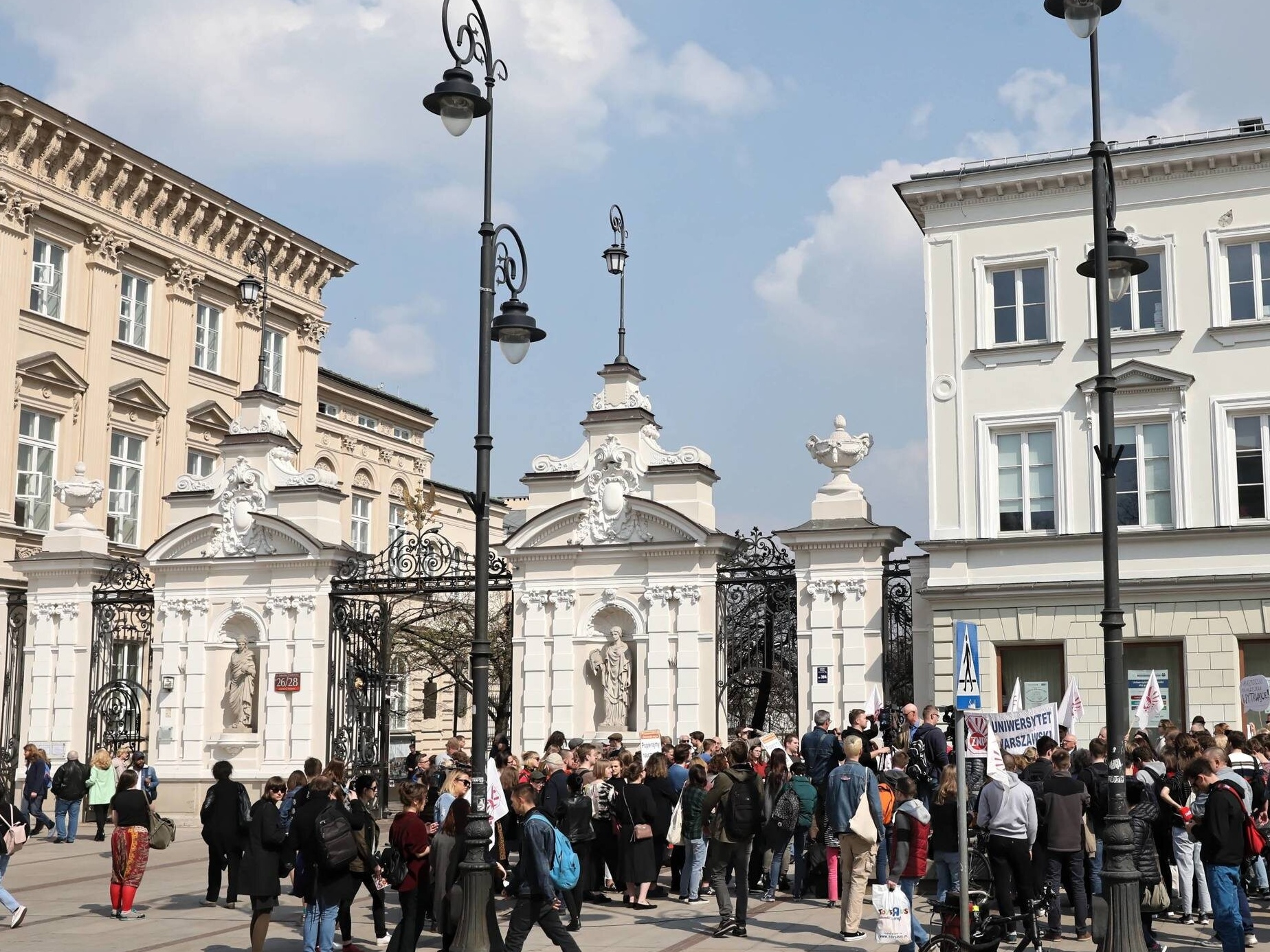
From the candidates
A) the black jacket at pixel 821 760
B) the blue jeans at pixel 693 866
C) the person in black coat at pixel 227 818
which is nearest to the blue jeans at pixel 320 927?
the person in black coat at pixel 227 818

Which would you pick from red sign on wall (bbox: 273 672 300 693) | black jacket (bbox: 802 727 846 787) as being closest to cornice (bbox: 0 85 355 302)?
red sign on wall (bbox: 273 672 300 693)

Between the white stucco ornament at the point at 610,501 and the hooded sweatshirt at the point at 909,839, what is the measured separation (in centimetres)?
1176

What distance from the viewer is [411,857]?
14.0m

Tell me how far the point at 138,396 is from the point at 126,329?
1.80 m

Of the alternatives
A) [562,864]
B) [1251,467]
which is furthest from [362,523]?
[562,864]

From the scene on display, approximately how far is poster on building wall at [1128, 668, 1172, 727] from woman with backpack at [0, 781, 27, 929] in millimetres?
16144

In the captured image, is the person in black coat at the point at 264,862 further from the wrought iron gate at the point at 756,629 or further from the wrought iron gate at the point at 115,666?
the wrought iron gate at the point at 115,666

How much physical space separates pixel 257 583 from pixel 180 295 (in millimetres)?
A: 16302

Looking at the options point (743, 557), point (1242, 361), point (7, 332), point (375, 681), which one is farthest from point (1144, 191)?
point (7, 332)

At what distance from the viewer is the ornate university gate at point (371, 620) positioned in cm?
2669

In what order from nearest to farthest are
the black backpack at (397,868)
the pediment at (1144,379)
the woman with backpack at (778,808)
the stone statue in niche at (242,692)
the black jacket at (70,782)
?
the black backpack at (397,868), the woman with backpack at (778,808), the pediment at (1144,379), the black jacket at (70,782), the stone statue in niche at (242,692)

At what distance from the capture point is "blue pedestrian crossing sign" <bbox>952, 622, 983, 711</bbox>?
41.6 ft

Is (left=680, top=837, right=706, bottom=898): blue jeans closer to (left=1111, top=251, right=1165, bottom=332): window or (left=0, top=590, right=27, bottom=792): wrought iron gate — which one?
(left=1111, top=251, right=1165, bottom=332): window

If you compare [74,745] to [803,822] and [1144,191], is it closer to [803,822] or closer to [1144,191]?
[803,822]
